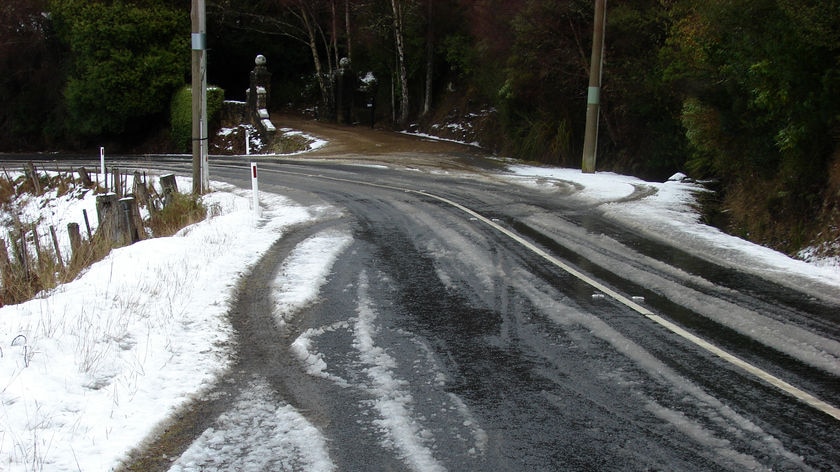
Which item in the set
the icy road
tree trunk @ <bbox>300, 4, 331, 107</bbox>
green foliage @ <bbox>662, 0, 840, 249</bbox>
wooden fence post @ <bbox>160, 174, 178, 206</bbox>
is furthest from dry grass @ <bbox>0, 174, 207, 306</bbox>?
tree trunk @ <bbox>300, 4, 331, 107</bbox>

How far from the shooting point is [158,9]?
127 ft

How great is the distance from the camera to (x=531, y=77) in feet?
78.6

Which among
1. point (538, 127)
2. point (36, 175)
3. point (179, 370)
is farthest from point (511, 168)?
point (179, 370)

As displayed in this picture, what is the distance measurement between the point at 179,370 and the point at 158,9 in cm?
3751

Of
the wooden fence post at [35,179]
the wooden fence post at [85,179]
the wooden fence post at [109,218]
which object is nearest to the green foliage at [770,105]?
the wooden fence post at [109,218]

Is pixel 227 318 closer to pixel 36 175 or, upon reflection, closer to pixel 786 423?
pixel 786 423

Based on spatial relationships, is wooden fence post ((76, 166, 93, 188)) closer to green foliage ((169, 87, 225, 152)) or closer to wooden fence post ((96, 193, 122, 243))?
wooden fence post ((96, 193, 122, 243))

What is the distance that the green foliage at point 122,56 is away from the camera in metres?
38.0

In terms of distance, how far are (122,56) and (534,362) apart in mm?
37748

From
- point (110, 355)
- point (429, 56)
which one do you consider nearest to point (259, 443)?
point (110, 355)

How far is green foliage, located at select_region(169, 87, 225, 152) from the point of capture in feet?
120

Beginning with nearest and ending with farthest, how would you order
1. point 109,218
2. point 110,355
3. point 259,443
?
point 259,443 → point 110,355 → point 109,218

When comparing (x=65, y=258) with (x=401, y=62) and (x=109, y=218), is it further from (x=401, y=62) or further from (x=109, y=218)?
(x=401, y=62)

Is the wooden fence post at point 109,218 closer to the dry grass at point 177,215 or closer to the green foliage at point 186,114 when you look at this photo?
the dry grass at point 177,215
